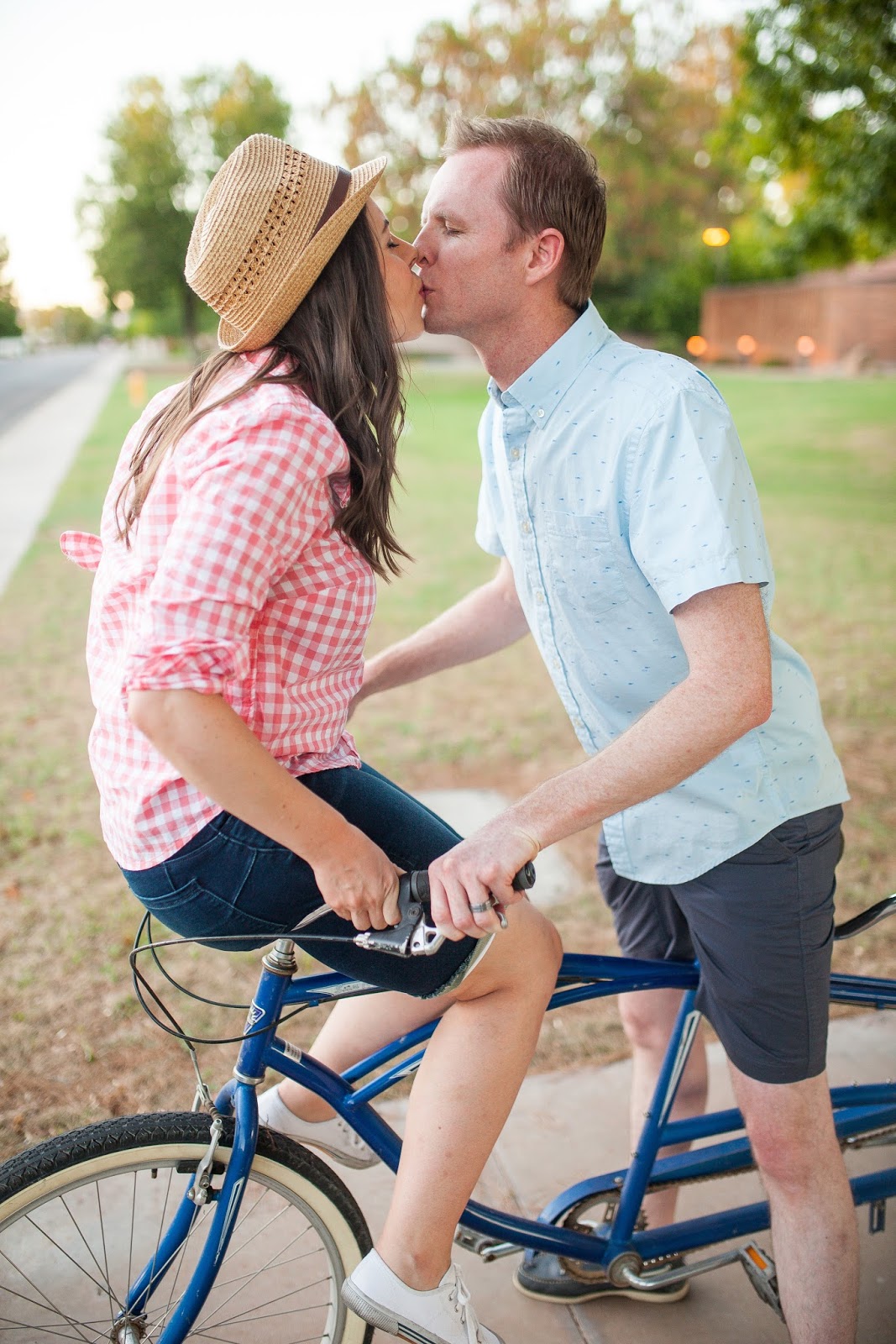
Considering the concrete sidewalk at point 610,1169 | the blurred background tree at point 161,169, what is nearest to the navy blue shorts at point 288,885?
the concrete sidewalk at point 610,1169

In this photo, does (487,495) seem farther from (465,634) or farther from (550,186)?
(550,186)

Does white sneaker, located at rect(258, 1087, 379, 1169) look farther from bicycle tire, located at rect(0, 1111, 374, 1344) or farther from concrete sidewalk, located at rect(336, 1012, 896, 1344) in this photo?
concrete sidewalk, located at rect(336, 1012, 896, 1344)

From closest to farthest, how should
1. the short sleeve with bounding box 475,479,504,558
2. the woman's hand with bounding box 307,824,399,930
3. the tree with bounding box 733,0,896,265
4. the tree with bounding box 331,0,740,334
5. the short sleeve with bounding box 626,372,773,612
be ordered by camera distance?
the woman's hand with bounding box 307,824,399,930 < the short sleeve with bounding box 626,372,773,612 < the short sleeve with bounding box 475,479,504,558 < the tree with bounding box 733,0,896,265 < the tree with bounding box 331,0,740,334

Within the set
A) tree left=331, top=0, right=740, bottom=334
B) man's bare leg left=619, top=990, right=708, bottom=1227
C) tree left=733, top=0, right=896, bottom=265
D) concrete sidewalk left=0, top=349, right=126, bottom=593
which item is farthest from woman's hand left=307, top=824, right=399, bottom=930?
tree left=331, top=0, right=740, bottom=334

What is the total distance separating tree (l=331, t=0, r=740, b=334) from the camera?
31344 mm

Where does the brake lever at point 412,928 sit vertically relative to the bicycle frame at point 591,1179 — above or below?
above

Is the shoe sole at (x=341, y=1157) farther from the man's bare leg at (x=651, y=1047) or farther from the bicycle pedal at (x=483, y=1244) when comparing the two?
the man's bare leg at (x=651, y=1047)

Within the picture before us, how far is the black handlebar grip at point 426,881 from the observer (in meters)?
1.58

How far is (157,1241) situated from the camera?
241cm

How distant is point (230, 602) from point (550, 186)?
1006mm

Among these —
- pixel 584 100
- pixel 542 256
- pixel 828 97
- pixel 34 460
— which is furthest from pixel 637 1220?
pixel 584 100

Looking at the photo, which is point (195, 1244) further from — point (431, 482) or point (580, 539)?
point (431, 482)

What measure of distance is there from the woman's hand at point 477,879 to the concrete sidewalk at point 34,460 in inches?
306

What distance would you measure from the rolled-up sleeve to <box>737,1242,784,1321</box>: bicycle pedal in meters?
1.66
